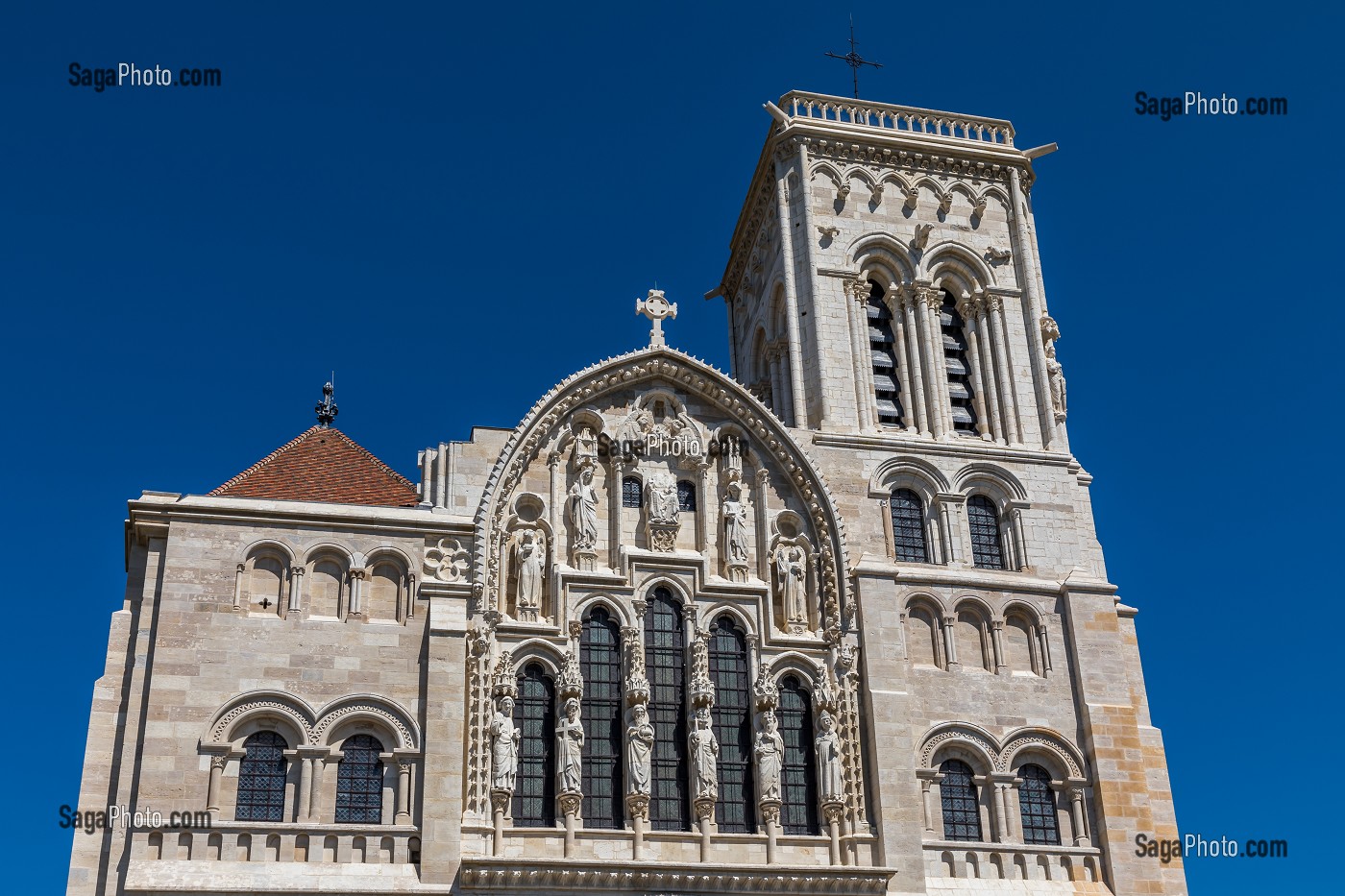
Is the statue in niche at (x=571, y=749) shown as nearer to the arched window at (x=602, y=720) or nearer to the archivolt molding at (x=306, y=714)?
the arched window at (x=602, y=720)

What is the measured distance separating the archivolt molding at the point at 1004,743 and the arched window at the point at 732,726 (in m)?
3.45

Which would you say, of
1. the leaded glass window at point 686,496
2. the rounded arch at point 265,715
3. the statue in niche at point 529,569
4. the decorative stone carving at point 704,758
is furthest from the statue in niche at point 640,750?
the rounded arch at point 265,715

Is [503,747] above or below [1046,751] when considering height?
below

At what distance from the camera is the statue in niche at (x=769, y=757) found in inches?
1136

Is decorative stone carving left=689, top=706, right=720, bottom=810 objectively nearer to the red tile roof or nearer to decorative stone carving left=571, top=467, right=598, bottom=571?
decorative stone carving left=571, top=467, right=598, bottom=571

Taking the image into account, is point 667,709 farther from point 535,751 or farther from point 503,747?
point 503,747

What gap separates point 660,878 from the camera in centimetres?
2723

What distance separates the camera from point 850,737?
29859 mm

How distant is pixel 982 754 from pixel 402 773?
11.0 m

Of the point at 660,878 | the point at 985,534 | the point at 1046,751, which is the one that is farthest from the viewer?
the point at 985,534

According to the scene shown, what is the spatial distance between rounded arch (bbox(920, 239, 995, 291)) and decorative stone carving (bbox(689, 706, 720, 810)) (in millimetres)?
12992

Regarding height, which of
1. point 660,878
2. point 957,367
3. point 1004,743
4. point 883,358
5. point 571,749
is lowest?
point 660,878

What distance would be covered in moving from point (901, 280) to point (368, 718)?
53.5ft

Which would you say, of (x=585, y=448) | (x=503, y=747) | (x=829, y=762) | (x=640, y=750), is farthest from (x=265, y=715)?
(x=829, y=762)
